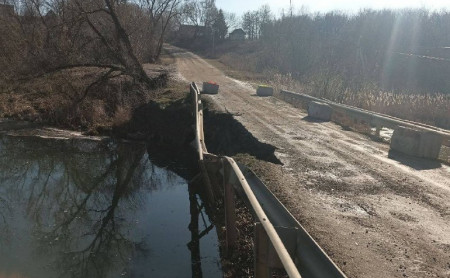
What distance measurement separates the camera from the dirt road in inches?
196

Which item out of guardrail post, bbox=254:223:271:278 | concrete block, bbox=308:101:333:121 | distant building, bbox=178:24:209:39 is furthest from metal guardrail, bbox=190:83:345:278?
distant building, bbox=178:24:209:39

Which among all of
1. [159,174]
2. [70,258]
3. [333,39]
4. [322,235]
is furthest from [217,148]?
[333,39]

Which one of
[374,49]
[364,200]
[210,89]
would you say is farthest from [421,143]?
[374,49]

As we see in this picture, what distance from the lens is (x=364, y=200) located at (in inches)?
271

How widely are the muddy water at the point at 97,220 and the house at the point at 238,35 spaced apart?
87.2 m

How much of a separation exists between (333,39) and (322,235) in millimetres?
50514

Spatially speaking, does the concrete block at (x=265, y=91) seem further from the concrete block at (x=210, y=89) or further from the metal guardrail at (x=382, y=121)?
the metal guardrail at (x=382, y=121)

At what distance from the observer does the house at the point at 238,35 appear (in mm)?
98688

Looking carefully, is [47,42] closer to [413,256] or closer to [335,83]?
[335,83]

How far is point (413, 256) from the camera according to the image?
5.01 m

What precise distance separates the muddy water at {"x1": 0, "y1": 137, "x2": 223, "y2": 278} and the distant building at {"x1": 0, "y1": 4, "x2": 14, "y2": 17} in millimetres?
19552

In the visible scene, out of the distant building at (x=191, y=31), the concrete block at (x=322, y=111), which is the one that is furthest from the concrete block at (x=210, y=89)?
the distant building at (x=191, y=31)

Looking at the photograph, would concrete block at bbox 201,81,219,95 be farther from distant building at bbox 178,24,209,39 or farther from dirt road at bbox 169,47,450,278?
distant building at bbox 178,24,209,39

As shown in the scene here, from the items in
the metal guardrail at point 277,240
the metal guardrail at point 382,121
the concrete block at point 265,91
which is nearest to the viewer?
the metal guardrail at point 277,240
